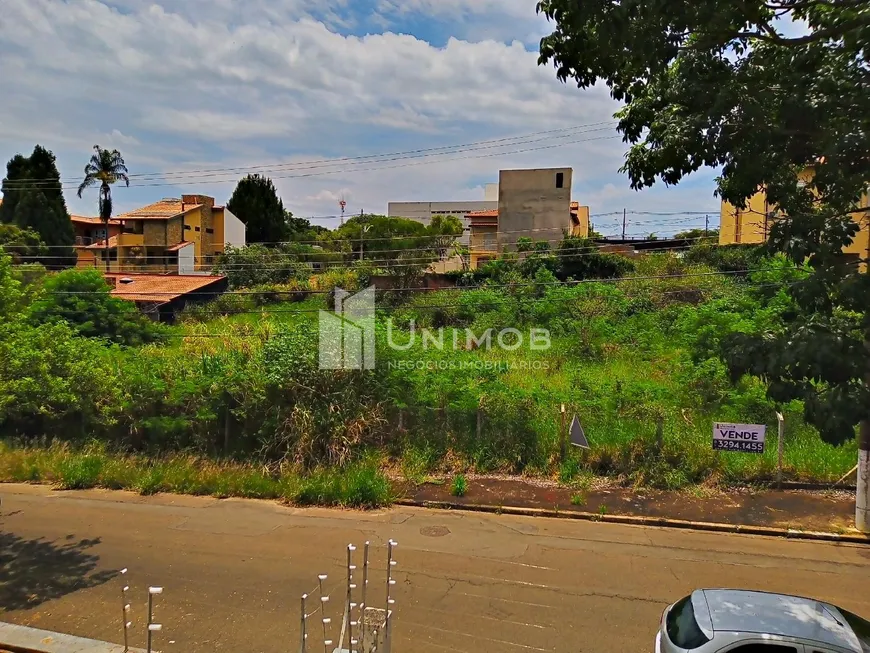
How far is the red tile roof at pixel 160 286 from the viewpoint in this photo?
30.8 metres

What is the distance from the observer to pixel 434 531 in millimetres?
9461

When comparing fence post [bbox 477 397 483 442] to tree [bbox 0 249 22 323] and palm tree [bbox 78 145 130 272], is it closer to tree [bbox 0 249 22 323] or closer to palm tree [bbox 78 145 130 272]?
tree [bbox 0 249 22 323]

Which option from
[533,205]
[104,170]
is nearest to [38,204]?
[104,170]

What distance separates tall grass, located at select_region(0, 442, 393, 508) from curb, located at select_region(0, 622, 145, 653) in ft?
16.9

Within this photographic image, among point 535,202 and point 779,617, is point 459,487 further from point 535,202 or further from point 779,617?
point 535,202

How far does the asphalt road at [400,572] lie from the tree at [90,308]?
41.6 feet

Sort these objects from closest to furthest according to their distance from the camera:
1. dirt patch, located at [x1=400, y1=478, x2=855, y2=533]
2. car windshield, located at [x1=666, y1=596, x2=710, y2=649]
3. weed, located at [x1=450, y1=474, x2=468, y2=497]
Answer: car windshield, located at [x1=666, y1=596, x2=710, y2=649]
dirt patch, located at [x1=400, y1=478, x2=855, y2=533]
weed, located at [x1=450, y1=474, x2=468, y2=497]

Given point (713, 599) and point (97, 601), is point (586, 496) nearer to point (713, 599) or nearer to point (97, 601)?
point (713, 599)

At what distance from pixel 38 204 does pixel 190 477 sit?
121ft

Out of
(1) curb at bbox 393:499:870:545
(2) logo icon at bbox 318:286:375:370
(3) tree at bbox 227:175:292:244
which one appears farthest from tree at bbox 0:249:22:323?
(3) tree at bbox 227:175:292:244

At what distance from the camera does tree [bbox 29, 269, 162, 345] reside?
70.7ft

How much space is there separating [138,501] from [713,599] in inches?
404

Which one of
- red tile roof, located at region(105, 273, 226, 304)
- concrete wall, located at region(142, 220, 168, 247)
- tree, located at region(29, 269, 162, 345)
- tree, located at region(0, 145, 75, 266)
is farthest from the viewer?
concrete wall, located at region(142, 220, 168, 247)

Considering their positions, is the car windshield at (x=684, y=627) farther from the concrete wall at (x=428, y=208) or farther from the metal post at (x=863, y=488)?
the concrete wall at (x=428, y=208)
